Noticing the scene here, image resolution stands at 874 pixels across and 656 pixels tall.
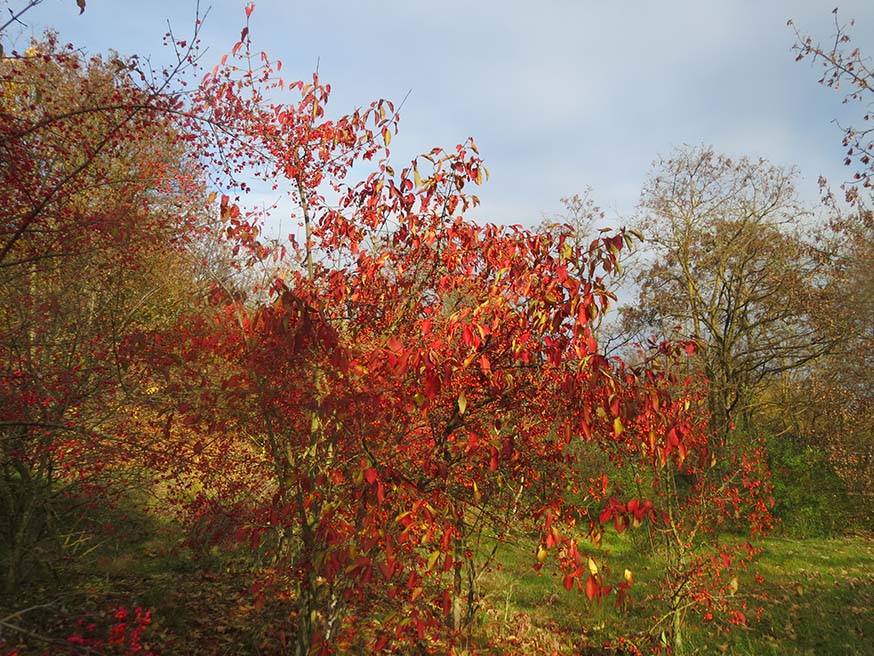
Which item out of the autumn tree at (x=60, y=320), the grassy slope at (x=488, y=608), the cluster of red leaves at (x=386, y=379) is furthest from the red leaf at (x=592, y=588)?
the autumn tree at (x=60, y=320)

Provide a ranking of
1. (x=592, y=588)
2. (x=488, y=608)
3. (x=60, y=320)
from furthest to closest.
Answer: (x=488, y=608)
(x=60, y=320)
(x=592, y=588)

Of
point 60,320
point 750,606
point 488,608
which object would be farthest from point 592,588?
point 750,606

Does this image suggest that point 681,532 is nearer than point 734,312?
Yes

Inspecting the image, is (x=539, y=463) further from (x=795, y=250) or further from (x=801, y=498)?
(x=795, y=250)

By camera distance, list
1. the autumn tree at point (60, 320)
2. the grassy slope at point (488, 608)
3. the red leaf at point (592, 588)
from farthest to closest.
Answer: the grassy slope at point (488, 608), the autumn tree at point (60, 320), the red leaf at point (592, 588)

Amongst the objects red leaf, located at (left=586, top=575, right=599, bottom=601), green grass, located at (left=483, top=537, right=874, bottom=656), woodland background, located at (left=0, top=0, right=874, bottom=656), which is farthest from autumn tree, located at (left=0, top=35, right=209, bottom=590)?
green grass, located at (left=483, top=537, right=874, bottom=656)

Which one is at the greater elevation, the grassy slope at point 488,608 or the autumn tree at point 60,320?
the autumn tree at point 60,320

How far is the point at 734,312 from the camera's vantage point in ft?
54.8

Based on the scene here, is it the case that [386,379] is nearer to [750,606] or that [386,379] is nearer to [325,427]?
[325,427]

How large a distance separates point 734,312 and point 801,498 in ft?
19.0

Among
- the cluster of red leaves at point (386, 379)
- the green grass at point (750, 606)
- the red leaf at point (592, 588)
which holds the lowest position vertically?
the green grass at point (750, 606)

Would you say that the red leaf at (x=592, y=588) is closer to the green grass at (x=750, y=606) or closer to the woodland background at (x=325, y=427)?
the woodland background at (x=325, y=427)

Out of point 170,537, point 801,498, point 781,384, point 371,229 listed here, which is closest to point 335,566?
point 371,229

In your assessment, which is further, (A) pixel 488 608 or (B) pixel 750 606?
(B) pixel 750 606
